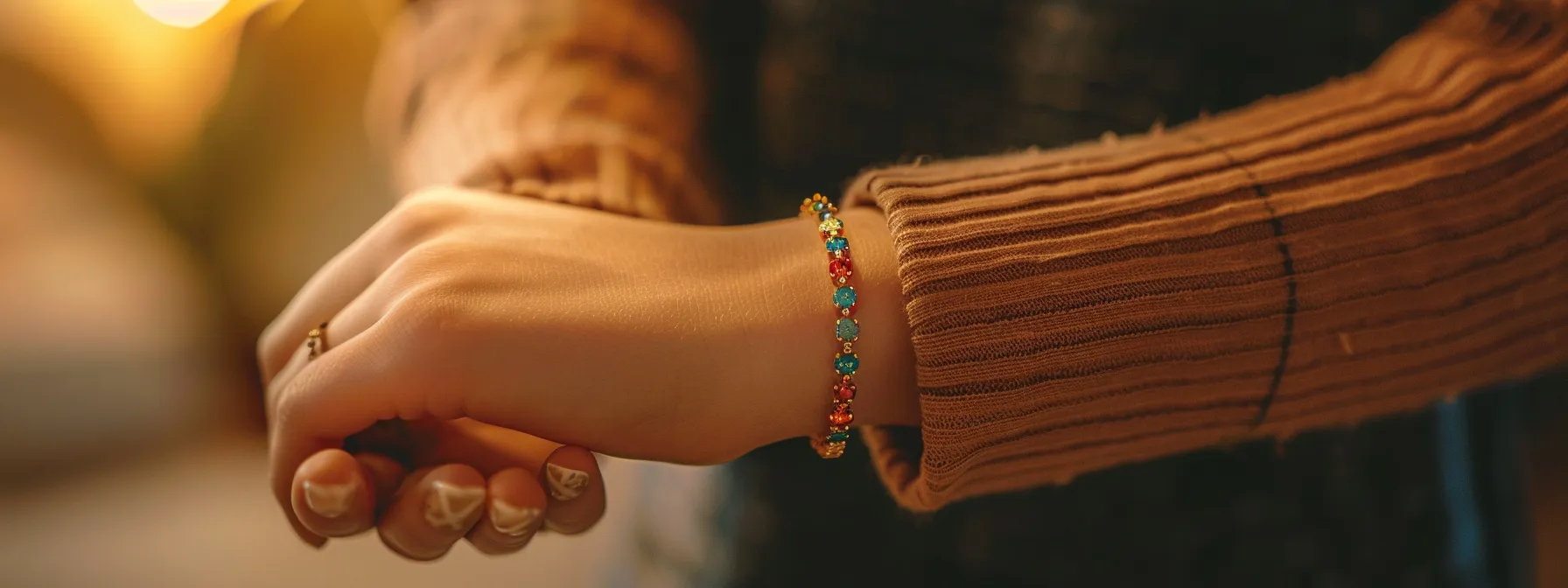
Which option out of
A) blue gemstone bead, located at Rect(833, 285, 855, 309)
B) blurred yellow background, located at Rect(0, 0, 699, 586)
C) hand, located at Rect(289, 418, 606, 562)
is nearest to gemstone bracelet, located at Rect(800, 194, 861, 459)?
blue gemstone bead, located at Rect(833, 285, 855, 309)

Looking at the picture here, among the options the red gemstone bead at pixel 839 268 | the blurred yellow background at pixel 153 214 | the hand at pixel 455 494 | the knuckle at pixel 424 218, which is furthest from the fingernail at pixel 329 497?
the blurred yellow background at pixel 153 214

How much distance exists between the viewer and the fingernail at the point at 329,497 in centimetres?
35

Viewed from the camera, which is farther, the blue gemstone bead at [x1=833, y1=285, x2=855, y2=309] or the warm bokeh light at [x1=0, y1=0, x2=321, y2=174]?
the warm bokeh light at [x1=0, y1=0, x2=321, y2=174]

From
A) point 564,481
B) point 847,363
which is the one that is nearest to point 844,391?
point 847,363

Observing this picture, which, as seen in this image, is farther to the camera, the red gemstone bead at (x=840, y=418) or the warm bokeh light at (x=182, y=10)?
the warm bokeh light at (x=182, y=10)

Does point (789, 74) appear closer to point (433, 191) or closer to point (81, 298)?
point (433, 191)

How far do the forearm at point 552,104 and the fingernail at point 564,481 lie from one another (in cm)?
16

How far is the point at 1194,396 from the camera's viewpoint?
0.40m

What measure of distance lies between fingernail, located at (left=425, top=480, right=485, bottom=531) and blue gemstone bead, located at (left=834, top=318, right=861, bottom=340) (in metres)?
0.17

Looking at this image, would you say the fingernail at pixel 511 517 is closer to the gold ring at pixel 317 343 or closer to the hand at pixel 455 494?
the hand at pixel 455 494

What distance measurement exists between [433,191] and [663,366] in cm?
17

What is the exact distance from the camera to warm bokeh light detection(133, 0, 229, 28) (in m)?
1.57

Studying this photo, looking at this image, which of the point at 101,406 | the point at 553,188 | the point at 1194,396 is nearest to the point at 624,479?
the point at 553,188

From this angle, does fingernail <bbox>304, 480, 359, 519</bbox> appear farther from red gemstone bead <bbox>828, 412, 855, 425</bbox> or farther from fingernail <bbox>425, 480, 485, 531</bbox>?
red gemstone bead <bbox>828, 412, 855, 425</bbox>
